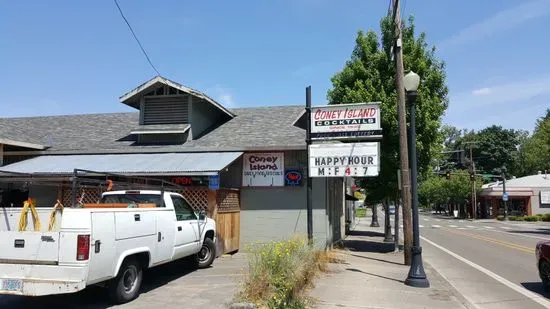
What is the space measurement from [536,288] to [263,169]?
28.3ft

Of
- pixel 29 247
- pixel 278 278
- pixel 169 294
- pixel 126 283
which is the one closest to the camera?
pixel 29 247

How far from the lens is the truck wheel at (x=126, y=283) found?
843 cm

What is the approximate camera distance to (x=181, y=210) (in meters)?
11.3

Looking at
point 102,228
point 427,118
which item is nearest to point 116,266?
point 102,228

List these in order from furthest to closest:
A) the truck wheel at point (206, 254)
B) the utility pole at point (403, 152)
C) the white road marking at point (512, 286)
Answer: the utility pole at point (403, 152)
the truck wheel at point (206, 254)
the white road marking at point (512, 286)

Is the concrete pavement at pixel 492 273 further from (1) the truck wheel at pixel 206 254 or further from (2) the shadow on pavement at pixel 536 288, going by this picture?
(1) the truck wheel at pixel 206 254

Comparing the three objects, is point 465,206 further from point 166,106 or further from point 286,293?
point 286,293

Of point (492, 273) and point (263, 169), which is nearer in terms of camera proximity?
point (492, 273)

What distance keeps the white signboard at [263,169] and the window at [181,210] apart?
518cm

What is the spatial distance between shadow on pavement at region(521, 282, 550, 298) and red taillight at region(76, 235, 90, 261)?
29.8ft

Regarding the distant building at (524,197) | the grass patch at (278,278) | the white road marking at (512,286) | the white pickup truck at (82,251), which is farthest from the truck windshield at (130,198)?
the distant building at (524,197)

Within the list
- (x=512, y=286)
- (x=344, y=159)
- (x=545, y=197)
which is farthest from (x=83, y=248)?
(x=545, y=197)

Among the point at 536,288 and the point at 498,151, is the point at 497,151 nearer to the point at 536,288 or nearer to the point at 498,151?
the point at 498,151

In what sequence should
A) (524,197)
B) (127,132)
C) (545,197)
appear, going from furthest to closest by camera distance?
1. (524,197)
2. (545,197)
3. (127,132)
